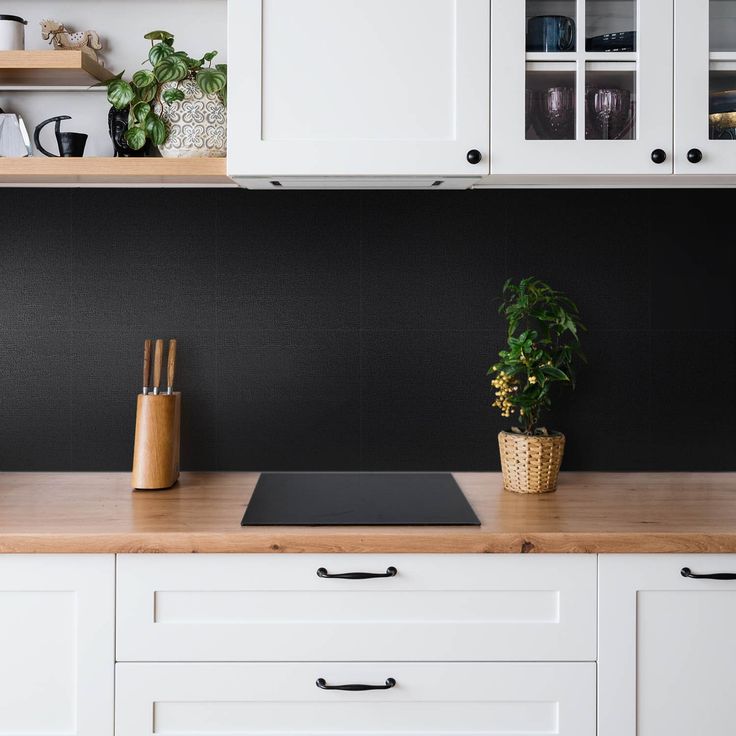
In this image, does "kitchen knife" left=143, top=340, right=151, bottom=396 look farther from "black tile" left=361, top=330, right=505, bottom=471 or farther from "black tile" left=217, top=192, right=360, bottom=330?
"black tile" left=361, top=330, right=505, bottom=471

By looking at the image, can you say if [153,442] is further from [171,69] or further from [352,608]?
[171,69]

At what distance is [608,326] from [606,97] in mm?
637

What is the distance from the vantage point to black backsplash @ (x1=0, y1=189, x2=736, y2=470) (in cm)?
220

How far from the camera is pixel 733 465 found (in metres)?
2.22

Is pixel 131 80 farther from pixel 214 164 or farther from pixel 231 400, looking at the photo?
pixel 231 400

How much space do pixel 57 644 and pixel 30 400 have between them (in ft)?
2.64

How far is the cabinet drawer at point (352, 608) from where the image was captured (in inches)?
63.4

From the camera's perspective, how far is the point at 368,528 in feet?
5.37

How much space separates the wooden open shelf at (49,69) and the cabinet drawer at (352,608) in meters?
1.15

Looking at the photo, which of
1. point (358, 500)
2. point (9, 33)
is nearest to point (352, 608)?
point (358, 500)

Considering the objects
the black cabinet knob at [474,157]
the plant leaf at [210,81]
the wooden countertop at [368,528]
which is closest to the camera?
the wooden countertop at [368,528]

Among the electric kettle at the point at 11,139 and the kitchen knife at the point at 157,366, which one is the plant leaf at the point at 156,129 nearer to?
the electric kettle at the point at 11,139

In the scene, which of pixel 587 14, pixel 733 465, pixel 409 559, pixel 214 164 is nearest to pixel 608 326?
pixel 733 465

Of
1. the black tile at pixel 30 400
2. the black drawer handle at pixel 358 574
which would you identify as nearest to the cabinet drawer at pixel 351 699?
the black drawer handle at pixel 358 574
